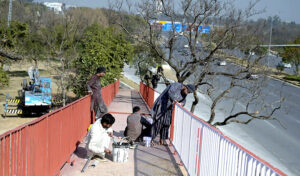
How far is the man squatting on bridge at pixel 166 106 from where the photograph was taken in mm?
8766

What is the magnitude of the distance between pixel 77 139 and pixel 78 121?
412 mm

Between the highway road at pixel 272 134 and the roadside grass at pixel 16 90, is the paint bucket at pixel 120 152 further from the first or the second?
the roadside grass at pixel 16 90

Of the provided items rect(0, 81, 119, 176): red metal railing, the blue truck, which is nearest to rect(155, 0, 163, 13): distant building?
the blue truck

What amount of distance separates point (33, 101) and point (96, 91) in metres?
14.5

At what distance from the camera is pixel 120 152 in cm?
738

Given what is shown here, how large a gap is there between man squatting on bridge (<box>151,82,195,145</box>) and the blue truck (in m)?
15.7

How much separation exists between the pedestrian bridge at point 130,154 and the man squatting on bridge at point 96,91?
538 mm

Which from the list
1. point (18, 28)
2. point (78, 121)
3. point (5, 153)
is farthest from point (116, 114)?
point (18, 28)

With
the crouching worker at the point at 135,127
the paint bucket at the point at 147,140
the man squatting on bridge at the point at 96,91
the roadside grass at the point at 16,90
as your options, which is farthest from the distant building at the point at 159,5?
the paint bucket at the point at 147,140

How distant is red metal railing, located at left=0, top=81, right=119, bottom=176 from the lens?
3840 mm

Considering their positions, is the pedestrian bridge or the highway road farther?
the highway road

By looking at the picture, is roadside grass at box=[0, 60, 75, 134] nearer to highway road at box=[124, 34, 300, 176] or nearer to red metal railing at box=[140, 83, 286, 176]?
highway road at box=[124, 34, 300, 176]

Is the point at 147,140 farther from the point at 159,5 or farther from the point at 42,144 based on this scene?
the point at 159,5

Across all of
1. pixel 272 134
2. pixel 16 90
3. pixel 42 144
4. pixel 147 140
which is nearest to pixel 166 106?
pixel 147 140
